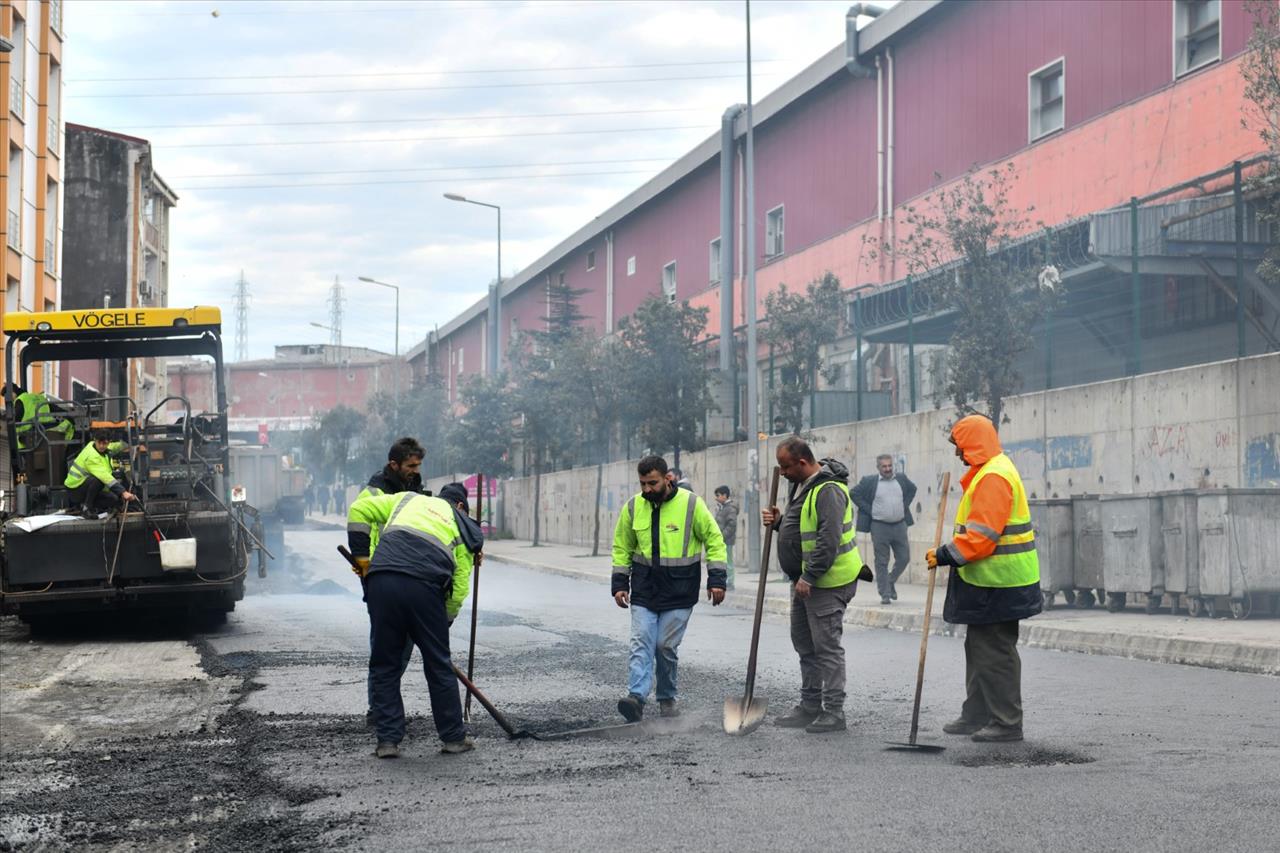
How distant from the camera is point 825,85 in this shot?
112ft

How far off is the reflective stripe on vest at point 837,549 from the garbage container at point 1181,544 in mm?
7246

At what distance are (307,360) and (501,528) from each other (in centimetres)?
6706

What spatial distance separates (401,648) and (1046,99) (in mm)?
21455

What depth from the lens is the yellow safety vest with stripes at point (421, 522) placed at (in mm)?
→ 8062

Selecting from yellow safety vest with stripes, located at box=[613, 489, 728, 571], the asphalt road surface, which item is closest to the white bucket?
the asphalt road surface

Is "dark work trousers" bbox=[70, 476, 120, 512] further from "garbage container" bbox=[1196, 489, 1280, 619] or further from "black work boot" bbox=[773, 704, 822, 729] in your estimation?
"garbage container" bbox=[1196, 489, 1280, 619]

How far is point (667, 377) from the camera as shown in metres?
31.3

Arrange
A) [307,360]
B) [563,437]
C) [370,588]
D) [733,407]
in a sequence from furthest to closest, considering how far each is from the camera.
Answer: [307,360], [563,437], [733,407], [370,588]

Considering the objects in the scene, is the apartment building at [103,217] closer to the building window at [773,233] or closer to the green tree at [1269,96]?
the building window at [773,233]

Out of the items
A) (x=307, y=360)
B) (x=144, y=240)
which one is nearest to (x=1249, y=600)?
(x=144, y=240)

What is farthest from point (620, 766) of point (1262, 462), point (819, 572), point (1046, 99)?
point (1046, 99)

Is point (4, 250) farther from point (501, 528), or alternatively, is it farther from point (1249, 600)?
point (1249, 600)

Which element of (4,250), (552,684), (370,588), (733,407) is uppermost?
(4,250)

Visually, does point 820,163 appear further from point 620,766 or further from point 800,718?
point 620,766
